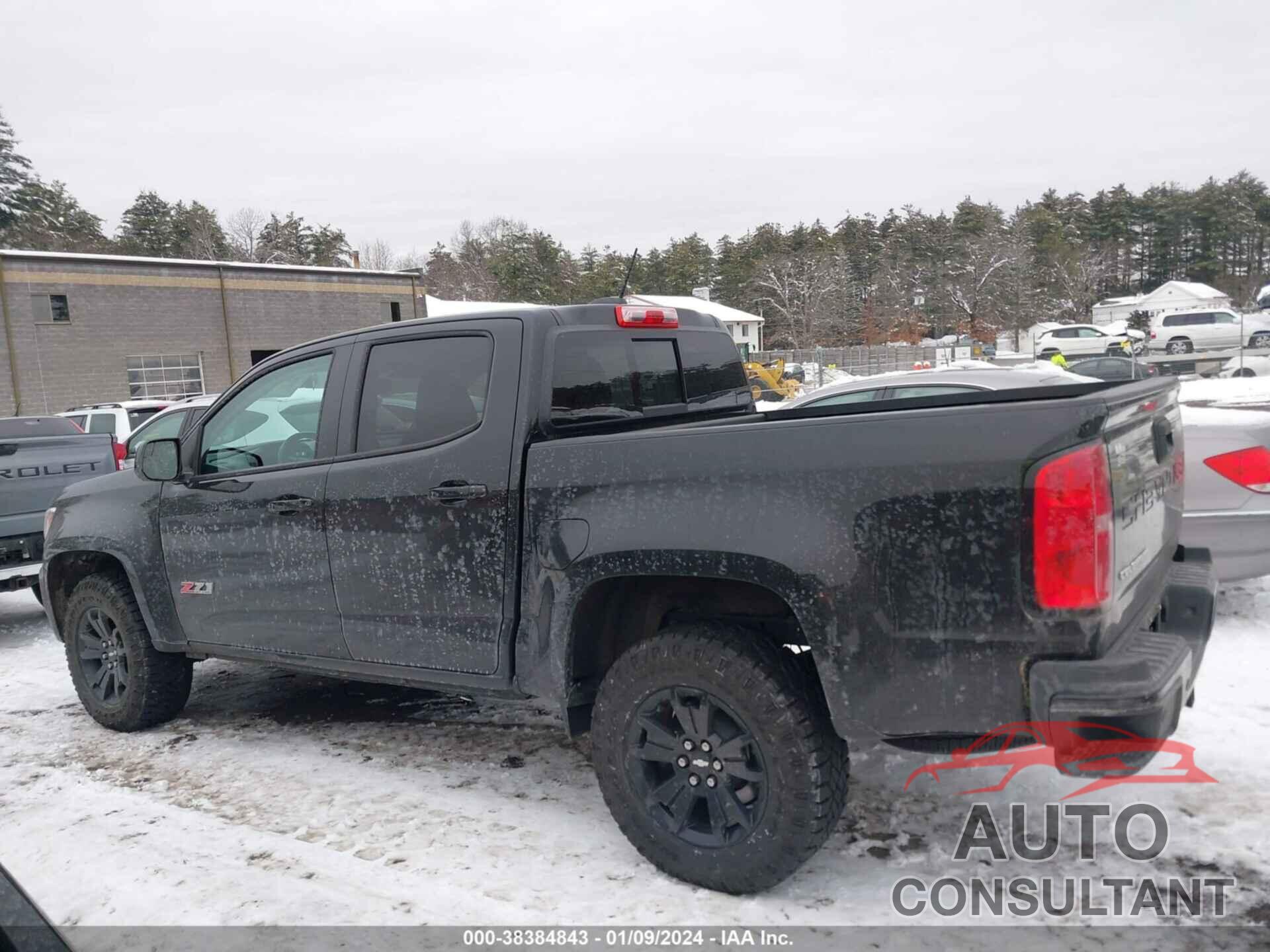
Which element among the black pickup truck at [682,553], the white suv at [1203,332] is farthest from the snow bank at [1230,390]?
the white suv at [1203,332]

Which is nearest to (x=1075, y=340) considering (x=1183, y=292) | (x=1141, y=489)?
→ (x=1183, y=292)

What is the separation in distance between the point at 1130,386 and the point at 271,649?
369 cm

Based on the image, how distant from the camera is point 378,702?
552cm

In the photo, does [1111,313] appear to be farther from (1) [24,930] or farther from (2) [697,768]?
(1) [24,930]

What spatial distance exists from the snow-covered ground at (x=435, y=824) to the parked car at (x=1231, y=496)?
1.71 ft

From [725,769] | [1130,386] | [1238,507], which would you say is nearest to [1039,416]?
[1130,386]

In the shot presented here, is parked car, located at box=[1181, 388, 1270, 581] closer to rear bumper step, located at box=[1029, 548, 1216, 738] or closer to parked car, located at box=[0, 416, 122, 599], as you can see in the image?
rear bumper step, located at box=[1029, 548, 1216, 738]

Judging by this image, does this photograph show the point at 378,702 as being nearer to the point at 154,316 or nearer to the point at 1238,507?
the point at 1238,507

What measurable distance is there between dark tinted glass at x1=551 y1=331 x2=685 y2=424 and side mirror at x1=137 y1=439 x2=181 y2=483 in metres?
2.19

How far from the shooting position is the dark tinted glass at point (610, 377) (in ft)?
12.2

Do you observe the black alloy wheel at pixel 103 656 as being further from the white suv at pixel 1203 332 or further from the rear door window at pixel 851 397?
the white suv at pixel 1203 332

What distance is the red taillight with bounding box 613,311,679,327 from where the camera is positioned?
13.1 ft

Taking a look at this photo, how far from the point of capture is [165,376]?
37281 mm

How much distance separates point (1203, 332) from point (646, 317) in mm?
40410
